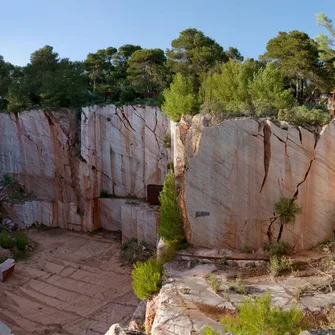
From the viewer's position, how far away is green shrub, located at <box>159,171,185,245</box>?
916 centimetres

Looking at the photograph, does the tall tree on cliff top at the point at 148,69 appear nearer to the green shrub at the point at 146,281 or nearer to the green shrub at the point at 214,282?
the green shrub at the point at 146,281

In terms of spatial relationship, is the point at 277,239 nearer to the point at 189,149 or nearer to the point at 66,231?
the point at 189,149

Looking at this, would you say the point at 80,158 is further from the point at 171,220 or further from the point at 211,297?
the point at 211,297

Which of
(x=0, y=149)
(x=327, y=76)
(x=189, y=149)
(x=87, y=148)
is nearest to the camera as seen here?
(x=189, y=149)

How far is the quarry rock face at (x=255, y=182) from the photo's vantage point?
323 inches

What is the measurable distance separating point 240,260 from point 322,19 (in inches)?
338

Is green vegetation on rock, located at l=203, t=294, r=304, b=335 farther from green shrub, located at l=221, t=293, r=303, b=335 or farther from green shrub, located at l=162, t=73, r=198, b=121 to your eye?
green shrub, located at l=162, t=73, r=198, b=121

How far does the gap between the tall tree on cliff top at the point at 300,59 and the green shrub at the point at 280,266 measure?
941 cm

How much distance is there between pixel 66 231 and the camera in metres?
17.4

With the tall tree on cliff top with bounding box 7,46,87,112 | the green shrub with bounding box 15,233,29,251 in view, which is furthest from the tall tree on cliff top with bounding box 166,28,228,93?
the green shrub with bounding box 15,233,29,251

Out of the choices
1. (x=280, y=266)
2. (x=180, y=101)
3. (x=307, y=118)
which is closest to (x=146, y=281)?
(x=280, y=266)

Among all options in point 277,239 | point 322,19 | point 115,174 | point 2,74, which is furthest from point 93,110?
point 277,239

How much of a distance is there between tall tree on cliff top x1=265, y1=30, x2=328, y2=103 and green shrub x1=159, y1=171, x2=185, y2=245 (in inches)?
342

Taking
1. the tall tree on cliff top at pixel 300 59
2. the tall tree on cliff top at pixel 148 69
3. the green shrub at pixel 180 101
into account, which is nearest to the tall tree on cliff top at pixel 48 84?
the tall tree on cliff top at pixel 148 69
